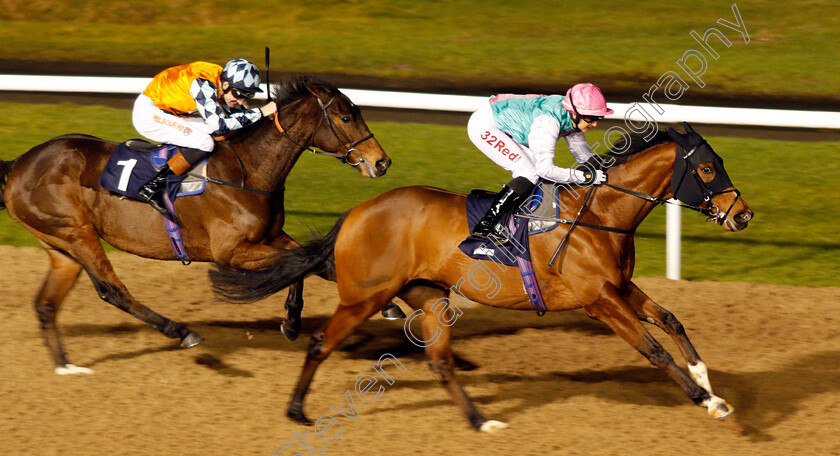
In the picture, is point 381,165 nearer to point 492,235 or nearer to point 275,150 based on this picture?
point 275,150

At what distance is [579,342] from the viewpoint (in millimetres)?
6367

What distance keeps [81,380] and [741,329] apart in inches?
160

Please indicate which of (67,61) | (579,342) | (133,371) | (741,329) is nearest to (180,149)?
(133,371)

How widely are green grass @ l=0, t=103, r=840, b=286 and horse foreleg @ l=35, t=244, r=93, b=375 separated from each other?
147cm

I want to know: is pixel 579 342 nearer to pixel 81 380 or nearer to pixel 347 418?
pixel 347 418

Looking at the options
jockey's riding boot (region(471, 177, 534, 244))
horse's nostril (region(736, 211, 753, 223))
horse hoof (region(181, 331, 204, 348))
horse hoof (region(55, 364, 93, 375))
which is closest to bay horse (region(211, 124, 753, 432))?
horse's nostril (region(736, 211, 753, 223))

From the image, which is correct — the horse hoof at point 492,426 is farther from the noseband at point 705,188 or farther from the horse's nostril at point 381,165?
the horse's nostril at point 381,165

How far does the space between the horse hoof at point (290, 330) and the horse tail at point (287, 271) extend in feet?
1.51

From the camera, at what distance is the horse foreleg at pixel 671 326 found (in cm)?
487

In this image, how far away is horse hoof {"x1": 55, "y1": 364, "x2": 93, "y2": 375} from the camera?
582 centimetres

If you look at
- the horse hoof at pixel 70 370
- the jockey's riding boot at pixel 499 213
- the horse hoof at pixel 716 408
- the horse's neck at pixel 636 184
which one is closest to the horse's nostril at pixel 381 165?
the jockey's riding boot at pixel 499 213

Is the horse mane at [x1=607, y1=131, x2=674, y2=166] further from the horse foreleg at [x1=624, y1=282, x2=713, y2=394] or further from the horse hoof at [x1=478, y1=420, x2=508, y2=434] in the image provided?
the horse hoof at [x1=478, y1=420, x2=508, y2=434]

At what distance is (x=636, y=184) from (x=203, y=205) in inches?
98.4

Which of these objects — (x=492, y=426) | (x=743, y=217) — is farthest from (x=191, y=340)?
(x=743, y=217)
